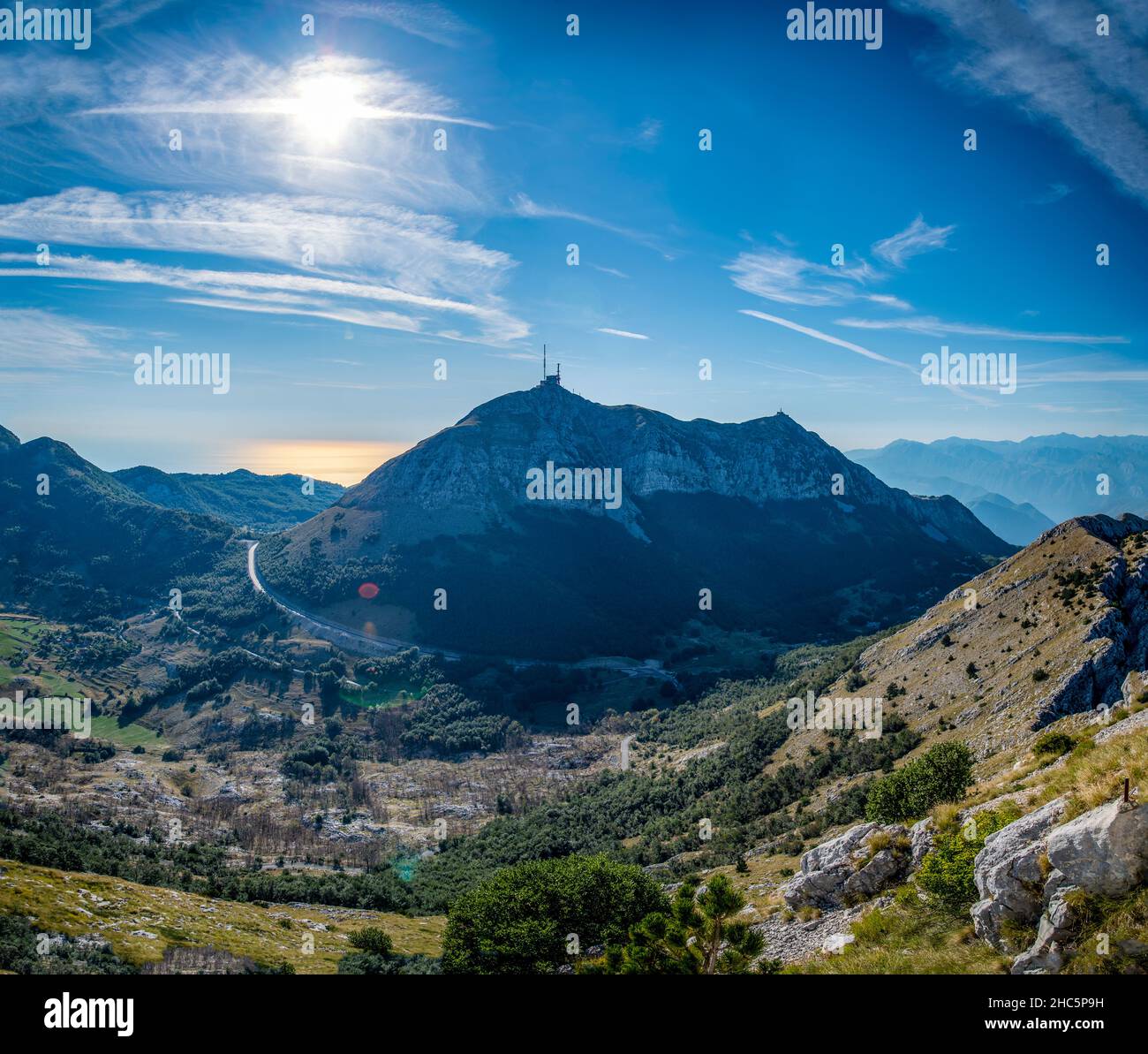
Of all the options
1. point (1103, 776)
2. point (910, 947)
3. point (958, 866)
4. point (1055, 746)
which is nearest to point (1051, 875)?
point (1103, 776)

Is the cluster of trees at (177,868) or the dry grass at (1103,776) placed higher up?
the dry grass at (1103,776)

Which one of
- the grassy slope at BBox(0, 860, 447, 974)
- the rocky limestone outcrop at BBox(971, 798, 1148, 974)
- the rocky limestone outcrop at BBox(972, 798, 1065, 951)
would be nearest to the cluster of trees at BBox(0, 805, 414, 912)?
the grassy slope at BBox(0, 860, 447, 974)

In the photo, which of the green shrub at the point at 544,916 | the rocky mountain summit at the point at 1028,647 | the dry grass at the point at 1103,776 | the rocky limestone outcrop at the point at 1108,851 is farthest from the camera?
the rocky mountain summit at the point at 1028,647

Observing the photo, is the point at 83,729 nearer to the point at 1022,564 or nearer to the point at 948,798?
the point at 948,798

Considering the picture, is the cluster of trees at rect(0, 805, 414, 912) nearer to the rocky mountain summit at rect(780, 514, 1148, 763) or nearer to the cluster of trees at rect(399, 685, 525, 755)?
the rocky mountain summit at rect(780, 514, 1148, 763)

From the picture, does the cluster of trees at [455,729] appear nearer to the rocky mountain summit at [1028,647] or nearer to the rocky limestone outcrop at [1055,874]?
the rocky mountain summit at [1028,647]

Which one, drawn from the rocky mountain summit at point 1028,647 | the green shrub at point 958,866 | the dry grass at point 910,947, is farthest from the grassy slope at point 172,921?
the rocky mountain summit at point 1028,647
